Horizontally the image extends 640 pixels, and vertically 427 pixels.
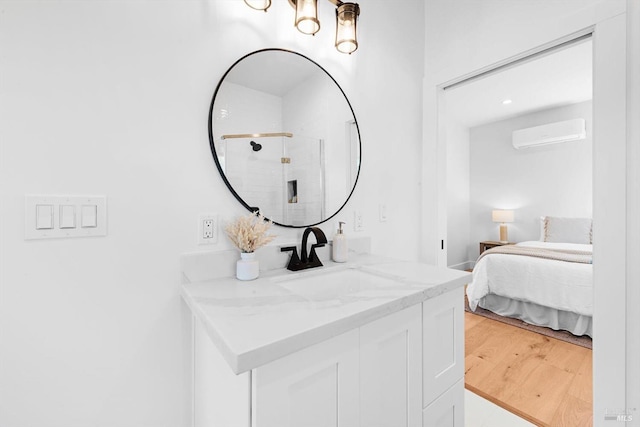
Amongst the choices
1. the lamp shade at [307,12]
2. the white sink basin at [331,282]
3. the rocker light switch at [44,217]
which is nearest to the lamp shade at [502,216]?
the white sink basin at [331,282]

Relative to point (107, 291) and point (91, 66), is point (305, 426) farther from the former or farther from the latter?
point (91, 66)

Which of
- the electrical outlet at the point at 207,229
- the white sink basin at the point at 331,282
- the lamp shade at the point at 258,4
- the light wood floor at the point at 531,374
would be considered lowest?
the light wood floor at the point at 531,374

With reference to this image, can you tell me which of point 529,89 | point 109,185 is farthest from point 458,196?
point 109,185

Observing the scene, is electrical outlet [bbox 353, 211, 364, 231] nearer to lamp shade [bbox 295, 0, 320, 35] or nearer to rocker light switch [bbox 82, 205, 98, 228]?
lamp shade [bbox 295, 0, 320, 35]

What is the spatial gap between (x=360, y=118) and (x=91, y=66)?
1.10 meters

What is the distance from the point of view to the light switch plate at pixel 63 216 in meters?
0.74

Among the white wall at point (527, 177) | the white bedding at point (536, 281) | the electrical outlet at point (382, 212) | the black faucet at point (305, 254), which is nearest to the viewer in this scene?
the black faucet at point (305, 254)

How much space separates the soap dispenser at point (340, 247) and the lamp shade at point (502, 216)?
431 centimetres

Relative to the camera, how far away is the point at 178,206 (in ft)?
3.15

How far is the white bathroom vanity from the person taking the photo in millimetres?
582

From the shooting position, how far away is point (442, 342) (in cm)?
98

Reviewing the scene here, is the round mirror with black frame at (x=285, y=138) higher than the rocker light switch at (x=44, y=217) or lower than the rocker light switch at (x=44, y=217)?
higher

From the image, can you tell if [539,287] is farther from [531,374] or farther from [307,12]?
[307,12]

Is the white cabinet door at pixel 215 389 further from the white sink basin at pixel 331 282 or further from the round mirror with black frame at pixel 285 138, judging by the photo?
the round mirror with black frame at pixel 285 138
